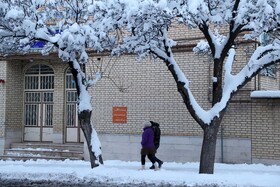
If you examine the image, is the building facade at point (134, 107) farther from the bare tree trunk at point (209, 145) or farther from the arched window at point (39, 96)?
the bare tree trunk at point (209, 145)

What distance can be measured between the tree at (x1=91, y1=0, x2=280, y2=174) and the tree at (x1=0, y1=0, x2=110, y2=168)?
2.36ft

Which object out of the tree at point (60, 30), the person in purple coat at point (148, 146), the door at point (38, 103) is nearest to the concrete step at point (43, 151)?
the door at point (38, 103)

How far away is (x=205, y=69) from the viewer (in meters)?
16.8

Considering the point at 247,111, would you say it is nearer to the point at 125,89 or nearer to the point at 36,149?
the point at 125,89

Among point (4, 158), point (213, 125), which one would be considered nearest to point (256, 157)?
point (213, 125)

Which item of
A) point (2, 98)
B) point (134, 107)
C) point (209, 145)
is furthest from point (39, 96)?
point (209, 145)

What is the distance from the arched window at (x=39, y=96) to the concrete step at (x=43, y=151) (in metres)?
1.16

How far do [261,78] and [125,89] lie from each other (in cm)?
515

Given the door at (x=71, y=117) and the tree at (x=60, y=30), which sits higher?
the tree at (x=60, y=30)

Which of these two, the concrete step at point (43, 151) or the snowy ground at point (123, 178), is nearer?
the snowy ground at point (123, 178)

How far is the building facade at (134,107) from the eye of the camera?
15.9 m

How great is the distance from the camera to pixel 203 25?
37.7 feet

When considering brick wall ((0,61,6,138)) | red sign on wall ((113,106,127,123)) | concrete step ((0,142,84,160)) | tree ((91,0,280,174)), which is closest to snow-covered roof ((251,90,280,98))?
tree ((91,0,280,174))

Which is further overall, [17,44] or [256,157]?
[256,157]
